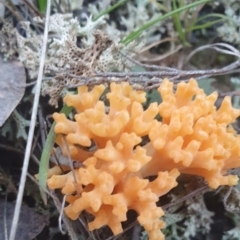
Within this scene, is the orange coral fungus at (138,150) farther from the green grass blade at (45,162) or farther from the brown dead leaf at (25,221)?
the brown dead leaf at (25,221)

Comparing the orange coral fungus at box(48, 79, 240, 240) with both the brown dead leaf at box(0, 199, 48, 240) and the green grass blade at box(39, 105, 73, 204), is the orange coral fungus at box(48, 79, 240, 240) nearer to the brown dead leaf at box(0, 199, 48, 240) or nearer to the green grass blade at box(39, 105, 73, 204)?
the green grass blade at box(39, 105, 73, 204)

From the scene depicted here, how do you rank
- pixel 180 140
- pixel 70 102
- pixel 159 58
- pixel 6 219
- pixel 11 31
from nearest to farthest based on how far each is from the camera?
pixel 180 140
pixel 70 102
pixel 6 219
pixel 11 31
pixel 159 58

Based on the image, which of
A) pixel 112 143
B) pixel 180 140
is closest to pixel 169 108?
pixel 180 140

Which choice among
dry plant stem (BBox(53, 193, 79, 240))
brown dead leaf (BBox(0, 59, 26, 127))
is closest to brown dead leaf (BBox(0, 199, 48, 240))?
dry plant stem (BBox(53, 193, 79, 240))

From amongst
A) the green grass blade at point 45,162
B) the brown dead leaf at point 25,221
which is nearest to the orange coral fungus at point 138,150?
the green grass blade at point 45,162

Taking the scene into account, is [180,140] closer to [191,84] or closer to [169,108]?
[169,108]

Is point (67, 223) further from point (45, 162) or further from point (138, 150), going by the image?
point (138, 150)

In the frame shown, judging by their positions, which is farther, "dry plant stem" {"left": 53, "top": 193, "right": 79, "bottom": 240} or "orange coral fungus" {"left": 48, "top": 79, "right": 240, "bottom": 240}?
"dry plant stem" {"left": 53, "top": 193, "right": 79, "bottom": 240}
